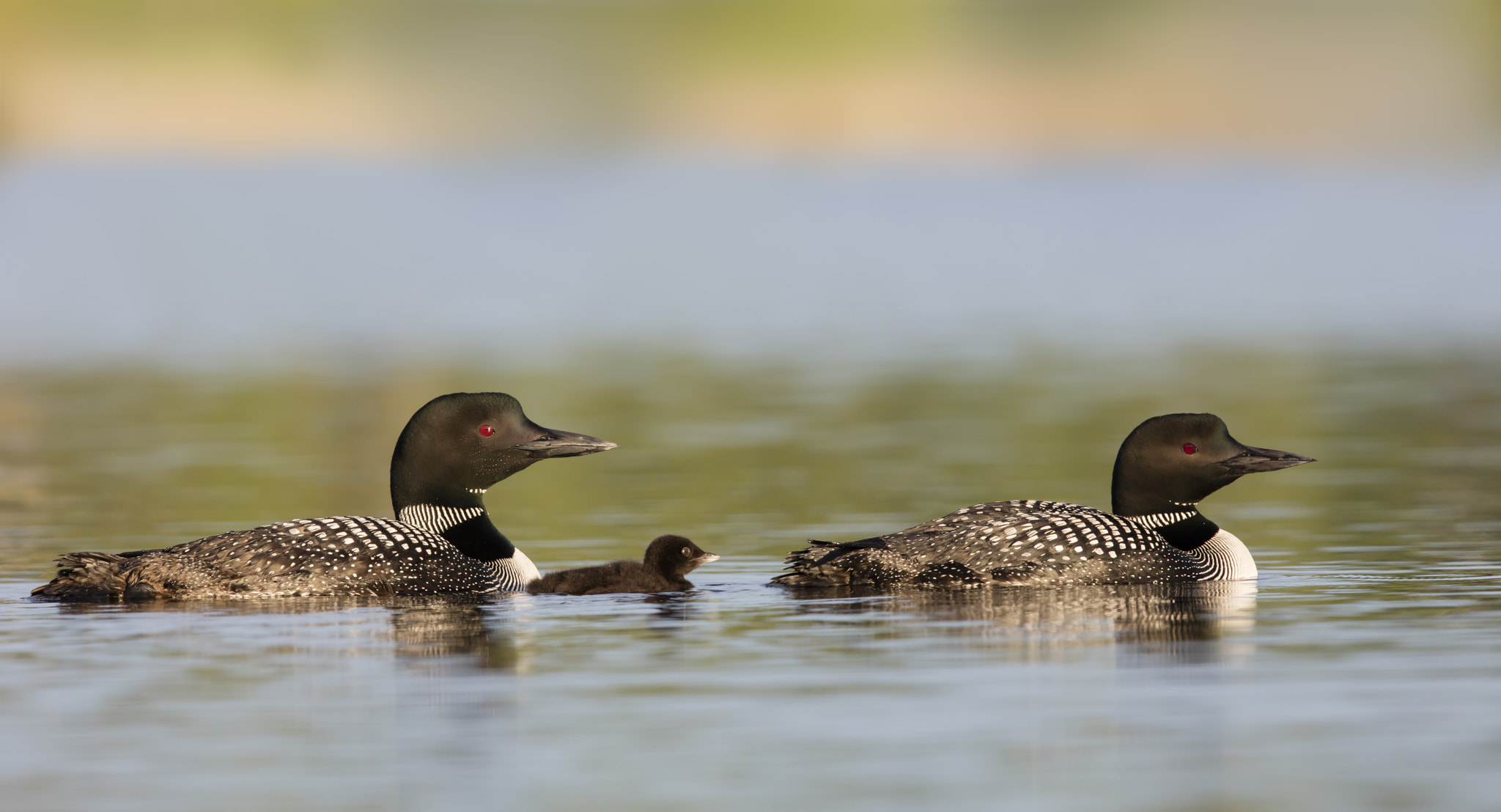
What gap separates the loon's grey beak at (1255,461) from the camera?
1222cm

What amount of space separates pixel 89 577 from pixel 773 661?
3.21 m

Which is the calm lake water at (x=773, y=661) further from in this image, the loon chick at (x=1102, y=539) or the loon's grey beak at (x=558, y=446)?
the loon's grey beak at (x=558, y=446)

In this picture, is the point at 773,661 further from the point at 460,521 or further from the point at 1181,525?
the point at 1181,525

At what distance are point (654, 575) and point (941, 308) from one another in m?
35.3

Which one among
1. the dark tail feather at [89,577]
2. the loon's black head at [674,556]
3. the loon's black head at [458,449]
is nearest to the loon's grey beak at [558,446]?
the loon's black head at [458,449]

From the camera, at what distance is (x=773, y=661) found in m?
9.64

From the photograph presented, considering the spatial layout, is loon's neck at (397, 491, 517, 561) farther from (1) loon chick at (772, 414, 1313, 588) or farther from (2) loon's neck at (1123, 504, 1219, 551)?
(2) loon's neck at (1123, 504, 1219, 551)

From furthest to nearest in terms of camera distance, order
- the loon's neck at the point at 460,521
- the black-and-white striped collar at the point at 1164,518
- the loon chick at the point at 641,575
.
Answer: the black-and-white striped collar at the point at 1164,518 → the loon's neck at the point at 460,521 → the loon chick at the point at 641,575

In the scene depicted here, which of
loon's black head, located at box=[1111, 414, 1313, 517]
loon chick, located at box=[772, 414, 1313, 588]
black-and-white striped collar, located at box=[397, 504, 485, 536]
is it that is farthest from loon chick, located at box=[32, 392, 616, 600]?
loon's black head, located at box=[1111, 414, 1313, 517]

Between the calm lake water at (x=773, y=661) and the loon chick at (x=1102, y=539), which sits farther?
the loon chick at (x=1102, y=539)

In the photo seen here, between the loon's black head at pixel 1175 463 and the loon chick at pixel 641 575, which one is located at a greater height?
the loon's black head at pixel 1175 463

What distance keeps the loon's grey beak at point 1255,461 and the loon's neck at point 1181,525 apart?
25 centimetres

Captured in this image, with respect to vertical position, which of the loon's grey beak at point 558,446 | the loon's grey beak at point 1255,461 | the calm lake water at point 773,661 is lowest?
the calm lake water at point 773,661

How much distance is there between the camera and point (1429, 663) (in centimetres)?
930
